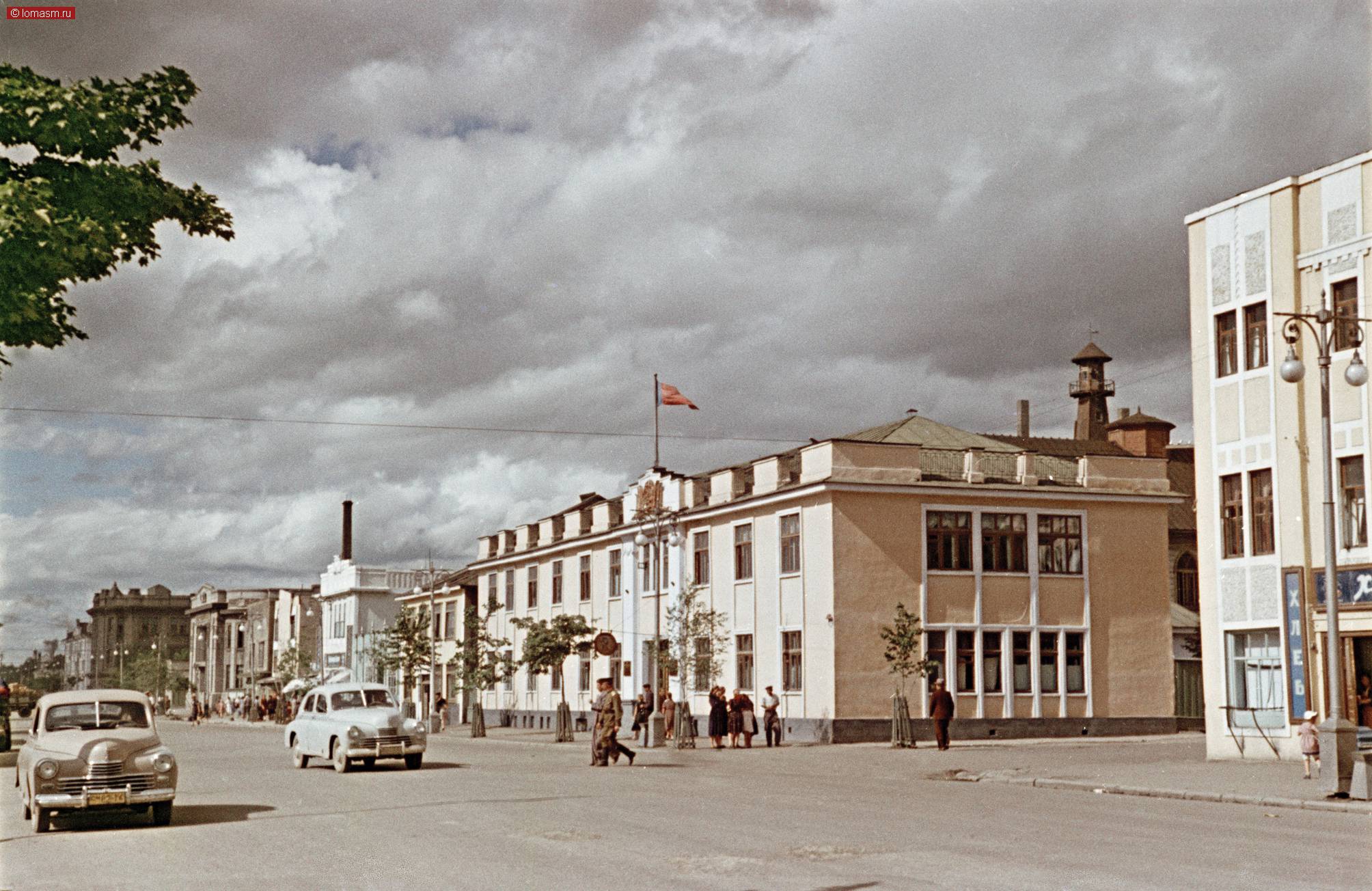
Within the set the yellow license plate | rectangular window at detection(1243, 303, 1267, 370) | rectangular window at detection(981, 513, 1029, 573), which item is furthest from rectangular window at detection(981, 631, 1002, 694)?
the yellow license plate

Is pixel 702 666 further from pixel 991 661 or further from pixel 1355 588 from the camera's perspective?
pixel 1355 588

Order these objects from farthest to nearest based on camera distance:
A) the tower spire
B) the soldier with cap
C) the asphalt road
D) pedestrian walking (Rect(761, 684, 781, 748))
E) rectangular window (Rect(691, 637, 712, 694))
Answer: the tower spire < rectangular window (Rect(691, 637, 712, 694)) < pedestrian walking (Rect(761, 684, 781, 748)) < the soldier with cap < the asphalt road

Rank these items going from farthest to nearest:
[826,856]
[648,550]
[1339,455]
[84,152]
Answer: [648,550], [1339,455], [826,856], [84,152]

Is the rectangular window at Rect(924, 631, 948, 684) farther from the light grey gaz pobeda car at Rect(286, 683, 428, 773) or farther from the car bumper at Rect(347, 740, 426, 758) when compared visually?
the car bumper at Rect(347, 740, 426, 758)

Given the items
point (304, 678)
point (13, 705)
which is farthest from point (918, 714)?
point (13, 705)

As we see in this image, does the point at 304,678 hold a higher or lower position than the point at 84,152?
lower

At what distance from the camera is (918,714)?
47656mm

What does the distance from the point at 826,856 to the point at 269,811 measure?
9.26m

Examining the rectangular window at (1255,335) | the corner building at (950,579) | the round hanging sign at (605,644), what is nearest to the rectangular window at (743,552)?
the corner building at (950,579)

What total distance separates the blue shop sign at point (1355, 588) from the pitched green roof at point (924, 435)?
2255 cm

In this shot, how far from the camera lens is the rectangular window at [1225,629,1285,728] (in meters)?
32.6

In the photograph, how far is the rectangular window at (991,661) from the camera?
48.6m

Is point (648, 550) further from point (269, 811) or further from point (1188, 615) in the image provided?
point (269, 811)

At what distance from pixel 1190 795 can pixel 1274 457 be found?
11.3 m
